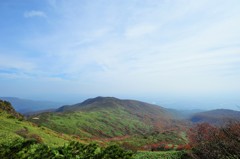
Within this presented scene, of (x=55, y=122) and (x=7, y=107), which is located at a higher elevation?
(x=7, y=107)

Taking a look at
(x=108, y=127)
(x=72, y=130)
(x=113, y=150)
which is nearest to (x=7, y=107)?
(x=72, y=130)

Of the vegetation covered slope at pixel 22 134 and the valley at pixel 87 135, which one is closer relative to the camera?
the valley at pixel 87 135

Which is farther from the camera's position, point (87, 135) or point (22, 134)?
point (87, 135)

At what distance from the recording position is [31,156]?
22062 mm

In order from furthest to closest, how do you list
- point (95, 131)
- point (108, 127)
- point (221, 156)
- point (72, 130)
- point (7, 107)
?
1. point (108, 127)
2. point (95, 131)
3. point (72, 130)
4. point (7, 107)
5. point (221, 156)

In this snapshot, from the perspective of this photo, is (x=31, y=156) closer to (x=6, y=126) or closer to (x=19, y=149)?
(x=19, y=149)

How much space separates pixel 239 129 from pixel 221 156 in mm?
2194

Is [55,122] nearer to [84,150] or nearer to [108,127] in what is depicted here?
[108,127]

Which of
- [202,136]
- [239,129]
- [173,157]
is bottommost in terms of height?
[173,157]

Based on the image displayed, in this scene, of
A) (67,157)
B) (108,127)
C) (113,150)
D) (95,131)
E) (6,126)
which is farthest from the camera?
(108,127)

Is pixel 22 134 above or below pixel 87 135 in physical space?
above

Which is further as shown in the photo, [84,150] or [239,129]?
[84,150]

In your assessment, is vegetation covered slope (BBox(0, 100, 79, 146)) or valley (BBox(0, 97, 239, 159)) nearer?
valley (BBox(0, 97, 239, 159))

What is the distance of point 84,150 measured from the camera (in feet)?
78.1
